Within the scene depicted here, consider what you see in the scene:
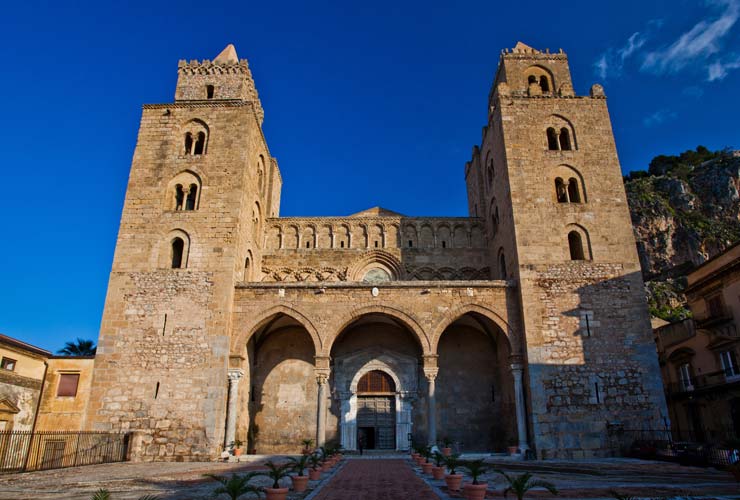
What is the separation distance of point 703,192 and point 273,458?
51974 mm

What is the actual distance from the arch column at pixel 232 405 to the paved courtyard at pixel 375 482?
2.22 m

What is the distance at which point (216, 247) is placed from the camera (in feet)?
→ 61.7

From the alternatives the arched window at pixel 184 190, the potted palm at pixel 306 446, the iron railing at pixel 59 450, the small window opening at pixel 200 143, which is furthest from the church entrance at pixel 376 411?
the small window opening at pixel 200 143

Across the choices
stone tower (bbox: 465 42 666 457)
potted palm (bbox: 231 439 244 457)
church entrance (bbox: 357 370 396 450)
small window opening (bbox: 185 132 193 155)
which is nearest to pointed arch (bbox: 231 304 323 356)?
potted palm (bbox: 231 439 244 457)

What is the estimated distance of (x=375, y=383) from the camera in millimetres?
20594

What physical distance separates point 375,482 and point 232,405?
8382 millimetres

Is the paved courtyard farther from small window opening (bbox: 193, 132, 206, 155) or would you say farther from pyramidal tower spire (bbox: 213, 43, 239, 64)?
pyramidal tower spire (bbox: 213, 43, 239, 64)

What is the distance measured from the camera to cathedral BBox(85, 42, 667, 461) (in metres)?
17.0

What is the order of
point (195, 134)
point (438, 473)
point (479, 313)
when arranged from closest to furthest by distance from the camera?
point (438, 473), point (479, 313), point (195, 134)

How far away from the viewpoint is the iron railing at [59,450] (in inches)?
538

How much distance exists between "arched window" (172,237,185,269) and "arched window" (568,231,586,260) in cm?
1480

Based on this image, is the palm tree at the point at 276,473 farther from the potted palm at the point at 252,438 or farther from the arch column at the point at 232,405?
the potted palm at the point at 252,438

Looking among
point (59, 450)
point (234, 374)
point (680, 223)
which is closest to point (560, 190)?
point (234, 374)

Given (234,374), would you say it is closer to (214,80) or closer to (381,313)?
(381,313)
